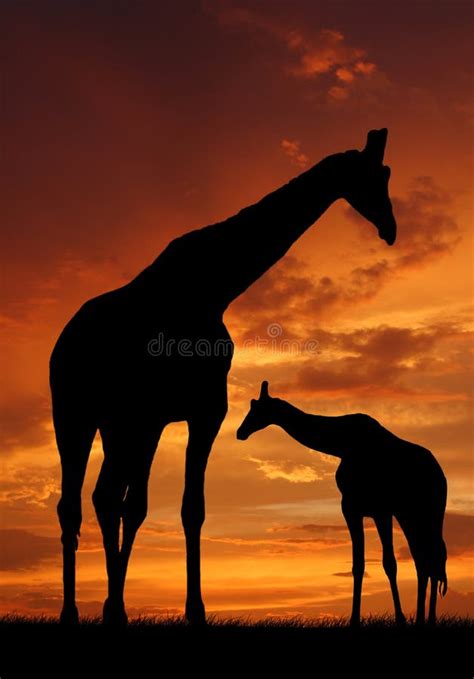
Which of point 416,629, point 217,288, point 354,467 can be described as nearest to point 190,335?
point 217,288

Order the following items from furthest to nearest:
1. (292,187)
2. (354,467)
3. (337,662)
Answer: (354,467)
(292,187)
(337,662)

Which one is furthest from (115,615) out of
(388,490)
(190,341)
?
(388,490)

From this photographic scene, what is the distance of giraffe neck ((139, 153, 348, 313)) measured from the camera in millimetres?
11117

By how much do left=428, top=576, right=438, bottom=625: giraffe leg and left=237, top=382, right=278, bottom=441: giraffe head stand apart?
127 inches

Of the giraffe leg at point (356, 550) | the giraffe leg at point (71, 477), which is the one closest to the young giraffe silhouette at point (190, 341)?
the giraffe leg at point (71, 477)

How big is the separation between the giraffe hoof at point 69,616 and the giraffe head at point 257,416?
13.6 ft

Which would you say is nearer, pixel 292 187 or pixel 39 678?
pixel 39 678

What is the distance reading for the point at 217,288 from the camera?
11.4 meters

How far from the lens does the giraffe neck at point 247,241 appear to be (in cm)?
1112

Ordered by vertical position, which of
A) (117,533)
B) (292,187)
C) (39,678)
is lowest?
(39,678)

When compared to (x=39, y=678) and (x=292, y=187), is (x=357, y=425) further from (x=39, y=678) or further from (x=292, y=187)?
(x=39, y=678)

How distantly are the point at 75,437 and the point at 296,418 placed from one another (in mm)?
3566

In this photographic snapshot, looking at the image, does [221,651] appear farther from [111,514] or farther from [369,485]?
[369,485]

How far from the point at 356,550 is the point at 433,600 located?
1.43 meters
